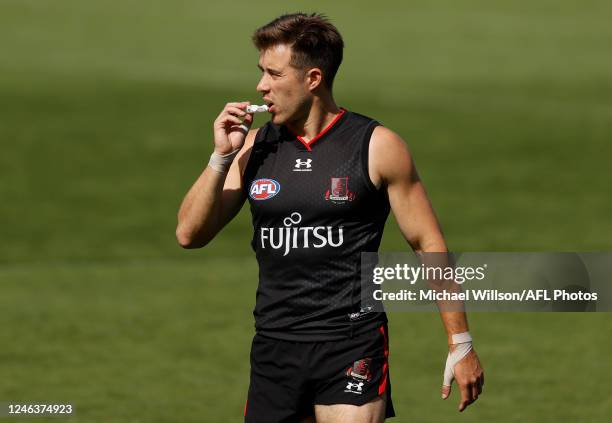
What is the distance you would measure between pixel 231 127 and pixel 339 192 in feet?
2.39

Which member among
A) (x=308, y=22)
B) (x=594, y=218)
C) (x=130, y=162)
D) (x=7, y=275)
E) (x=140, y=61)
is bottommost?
(x=308, y=22)

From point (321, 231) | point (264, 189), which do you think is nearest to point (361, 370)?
point (321, 231)

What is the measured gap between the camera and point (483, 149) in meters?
27.8

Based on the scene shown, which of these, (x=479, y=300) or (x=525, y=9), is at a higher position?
(x=525, y=9)

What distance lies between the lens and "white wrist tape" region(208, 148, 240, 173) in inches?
292

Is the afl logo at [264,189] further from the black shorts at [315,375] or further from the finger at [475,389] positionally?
the finger at [475,389]

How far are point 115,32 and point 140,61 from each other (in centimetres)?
394

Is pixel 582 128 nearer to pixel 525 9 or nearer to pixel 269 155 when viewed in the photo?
pixel 525 9

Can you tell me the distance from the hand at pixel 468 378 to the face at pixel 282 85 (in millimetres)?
1612

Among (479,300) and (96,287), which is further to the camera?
(96,287)

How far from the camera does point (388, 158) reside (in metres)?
7.26

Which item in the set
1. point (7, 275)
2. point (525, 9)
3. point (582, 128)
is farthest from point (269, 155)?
point (525, 9)

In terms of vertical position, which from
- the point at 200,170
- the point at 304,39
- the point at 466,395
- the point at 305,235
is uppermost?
the point at 200,170

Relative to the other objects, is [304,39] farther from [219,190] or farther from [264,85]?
[219,190]
